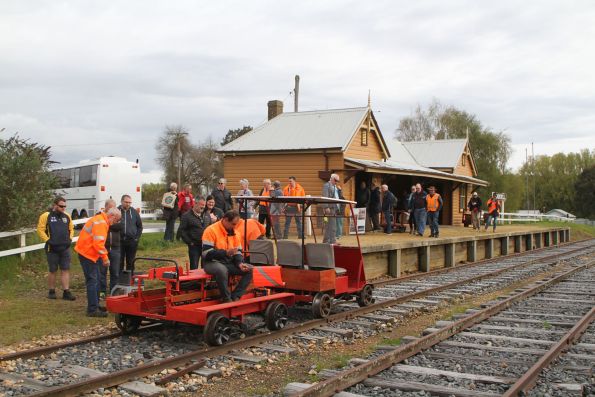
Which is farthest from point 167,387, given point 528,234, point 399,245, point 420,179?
point 528,234

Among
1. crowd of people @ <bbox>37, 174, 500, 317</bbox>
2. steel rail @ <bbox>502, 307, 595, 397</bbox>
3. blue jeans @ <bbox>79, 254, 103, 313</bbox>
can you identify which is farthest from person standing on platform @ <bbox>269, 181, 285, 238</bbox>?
steel rail @ <bbox>502, 307, 595, 397</bbox>

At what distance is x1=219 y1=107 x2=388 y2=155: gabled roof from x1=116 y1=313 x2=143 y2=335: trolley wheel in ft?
44.5

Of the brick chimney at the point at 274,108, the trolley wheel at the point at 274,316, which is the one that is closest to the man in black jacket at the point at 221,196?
the trolley wheel at the point at 274,316

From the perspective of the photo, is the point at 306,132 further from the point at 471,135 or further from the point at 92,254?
the point at 471,135

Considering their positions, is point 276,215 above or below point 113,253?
above

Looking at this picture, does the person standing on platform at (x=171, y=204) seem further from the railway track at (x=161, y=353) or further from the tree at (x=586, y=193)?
the tree at (x=586, y=193)

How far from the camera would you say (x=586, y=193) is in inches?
3000

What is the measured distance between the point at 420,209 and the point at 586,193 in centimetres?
6668

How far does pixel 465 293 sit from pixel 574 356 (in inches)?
210

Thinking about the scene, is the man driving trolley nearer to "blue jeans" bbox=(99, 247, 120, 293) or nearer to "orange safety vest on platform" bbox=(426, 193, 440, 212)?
"blue jeans" bbox=(99, 247, 120, 293)

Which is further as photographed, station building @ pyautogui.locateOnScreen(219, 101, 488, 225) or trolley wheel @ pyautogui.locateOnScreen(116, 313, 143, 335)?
station building @ pyautogui.locateOnScreen(219, 101, 488, 225)

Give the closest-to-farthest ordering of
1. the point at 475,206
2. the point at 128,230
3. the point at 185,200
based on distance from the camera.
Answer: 1. the point at 128,230
2. the point at 185,200
3. the point at 475,206

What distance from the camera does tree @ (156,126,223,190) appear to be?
6116 cm

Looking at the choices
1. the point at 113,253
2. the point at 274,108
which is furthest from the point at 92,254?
the point at 274,108
